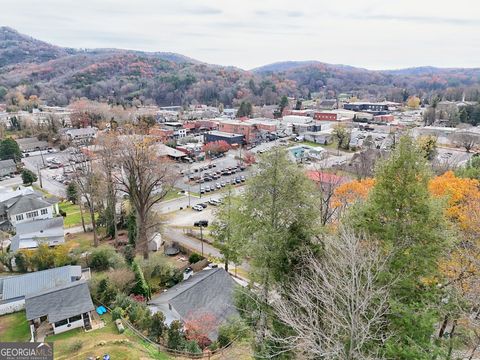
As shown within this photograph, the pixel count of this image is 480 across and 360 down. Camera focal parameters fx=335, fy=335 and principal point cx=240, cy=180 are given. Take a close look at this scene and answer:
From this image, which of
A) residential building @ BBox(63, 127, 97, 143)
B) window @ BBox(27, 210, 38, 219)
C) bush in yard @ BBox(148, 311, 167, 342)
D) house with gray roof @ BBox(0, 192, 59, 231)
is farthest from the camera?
residential building @ BBox(63, 127, 97, 143)

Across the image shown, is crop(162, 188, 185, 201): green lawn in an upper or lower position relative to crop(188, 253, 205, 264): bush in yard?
upper

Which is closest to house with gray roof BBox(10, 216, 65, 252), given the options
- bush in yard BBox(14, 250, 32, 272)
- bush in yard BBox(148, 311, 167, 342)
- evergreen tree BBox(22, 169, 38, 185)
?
bush in yard BBox(14, 250, 32, 272)

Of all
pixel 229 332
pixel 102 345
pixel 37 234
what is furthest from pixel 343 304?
pixel 37 234

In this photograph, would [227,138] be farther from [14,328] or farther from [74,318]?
[14,328]

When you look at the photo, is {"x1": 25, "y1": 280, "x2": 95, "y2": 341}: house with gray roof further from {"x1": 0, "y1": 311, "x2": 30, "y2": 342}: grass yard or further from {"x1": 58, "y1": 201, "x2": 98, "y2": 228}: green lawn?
{"x1": 58, "y1": 201, "x2": 98, "y2": 228}: green lawn

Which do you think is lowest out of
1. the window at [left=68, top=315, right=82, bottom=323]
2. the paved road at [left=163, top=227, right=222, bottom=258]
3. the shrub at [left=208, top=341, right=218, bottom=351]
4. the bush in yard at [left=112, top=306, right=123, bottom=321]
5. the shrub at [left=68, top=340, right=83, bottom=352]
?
the paved road at [left=163, top=227, right=222, bottom=258]

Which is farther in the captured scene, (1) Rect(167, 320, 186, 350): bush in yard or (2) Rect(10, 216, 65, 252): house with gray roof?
(2) Rect(10, 216, 65, 252): house with gray roof

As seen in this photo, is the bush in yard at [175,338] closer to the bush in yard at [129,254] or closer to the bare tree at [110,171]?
the bush in yard at [129,254]

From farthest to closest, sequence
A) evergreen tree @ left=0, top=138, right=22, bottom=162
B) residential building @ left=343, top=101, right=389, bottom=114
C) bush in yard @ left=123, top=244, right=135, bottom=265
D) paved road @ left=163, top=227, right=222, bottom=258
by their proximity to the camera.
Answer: residential building @ left=343, top=101, right=389, bottom=114 → evergreen tree @ left=0, top=138, right=22, bottom=162 → paved road @ left=163, top=227, right=222, bottom=258 → bush in yard @ left=123, top=244, right=135, bottom=265
